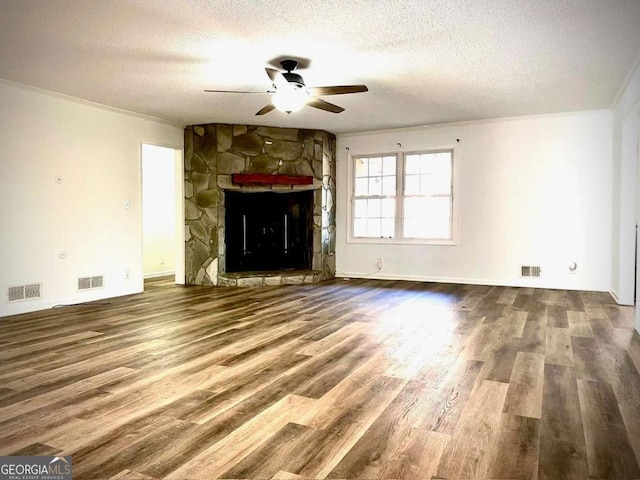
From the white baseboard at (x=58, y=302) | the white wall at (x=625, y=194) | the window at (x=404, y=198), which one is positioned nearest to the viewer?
the white baseboard at (x=58, y=302)

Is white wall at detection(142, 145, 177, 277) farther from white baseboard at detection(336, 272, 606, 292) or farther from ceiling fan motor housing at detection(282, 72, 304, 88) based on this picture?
ceiling fan motor housing at detection(282, 72, 304, 88)

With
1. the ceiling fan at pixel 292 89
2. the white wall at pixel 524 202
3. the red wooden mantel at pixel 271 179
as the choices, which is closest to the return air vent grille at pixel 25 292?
the red wooden mantel at pixel 271 179

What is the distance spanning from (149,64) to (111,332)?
2.56 meters

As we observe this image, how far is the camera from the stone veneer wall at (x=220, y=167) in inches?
271

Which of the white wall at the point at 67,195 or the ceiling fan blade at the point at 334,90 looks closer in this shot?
the ceiling fan blade at the point at 334,90

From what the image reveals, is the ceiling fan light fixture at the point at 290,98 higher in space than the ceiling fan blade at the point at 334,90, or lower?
lower

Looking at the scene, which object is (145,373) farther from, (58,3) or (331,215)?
(331,215)

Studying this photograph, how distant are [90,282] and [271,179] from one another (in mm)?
2979

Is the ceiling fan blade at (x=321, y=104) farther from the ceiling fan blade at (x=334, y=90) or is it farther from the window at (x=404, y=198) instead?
the window at (x=404, y=198)

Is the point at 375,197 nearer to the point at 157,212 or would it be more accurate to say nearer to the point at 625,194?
the point at 625,194

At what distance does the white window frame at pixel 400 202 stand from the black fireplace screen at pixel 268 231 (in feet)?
2.55

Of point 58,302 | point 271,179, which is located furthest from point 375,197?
point 58,302

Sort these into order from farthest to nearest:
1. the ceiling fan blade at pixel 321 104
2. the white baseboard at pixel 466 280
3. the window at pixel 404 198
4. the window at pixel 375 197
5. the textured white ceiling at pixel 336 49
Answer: the window at pixel 375 197, the window at pixel 404 198, the white baseboard at pixel 466 280, the ceiling fan blade at pixel 321 104, the textured white ceiling at pixel 336 49

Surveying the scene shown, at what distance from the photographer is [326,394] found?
8.23 feet
